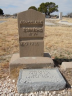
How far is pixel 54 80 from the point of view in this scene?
8.84ft

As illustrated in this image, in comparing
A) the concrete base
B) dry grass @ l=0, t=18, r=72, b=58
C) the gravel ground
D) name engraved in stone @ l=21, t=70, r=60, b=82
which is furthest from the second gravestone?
dry grass @ l=0, t=18, r=72, b=58

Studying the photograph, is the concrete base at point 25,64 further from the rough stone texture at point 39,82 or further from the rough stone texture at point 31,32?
the rough stone texture at point 39,82

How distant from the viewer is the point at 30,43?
3623 millimetres

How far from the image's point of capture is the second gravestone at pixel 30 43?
3.31 metres

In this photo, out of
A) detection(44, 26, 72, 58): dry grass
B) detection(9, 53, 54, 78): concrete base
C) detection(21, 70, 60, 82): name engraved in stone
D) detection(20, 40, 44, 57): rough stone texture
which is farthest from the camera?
detection(44, 26, 72, 58): dry grass

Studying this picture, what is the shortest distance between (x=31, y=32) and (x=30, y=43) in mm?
346

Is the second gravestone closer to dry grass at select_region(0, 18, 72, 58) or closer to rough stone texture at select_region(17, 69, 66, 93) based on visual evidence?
rough stone texture at select_region(17, 69, 66, 93)

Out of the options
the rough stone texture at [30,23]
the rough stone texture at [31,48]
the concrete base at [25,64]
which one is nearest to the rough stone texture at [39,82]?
the concrete base at [25,64]

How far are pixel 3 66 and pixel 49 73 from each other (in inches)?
67.9

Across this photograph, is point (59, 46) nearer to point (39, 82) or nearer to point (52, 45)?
point (52, 45)

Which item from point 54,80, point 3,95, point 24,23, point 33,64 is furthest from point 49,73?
point 24,23

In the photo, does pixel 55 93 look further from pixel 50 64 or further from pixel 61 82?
pixel 50 64

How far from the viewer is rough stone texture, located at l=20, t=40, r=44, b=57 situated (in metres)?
3.61

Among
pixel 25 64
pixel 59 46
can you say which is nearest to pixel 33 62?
pixel 25 64
